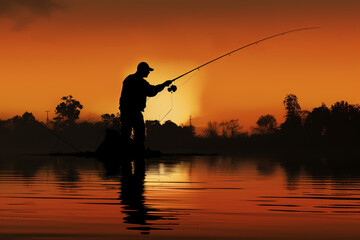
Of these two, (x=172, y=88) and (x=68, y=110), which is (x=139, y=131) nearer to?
(x=172, y=88)

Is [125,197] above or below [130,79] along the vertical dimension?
below

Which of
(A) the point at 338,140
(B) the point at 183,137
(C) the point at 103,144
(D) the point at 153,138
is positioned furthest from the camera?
(D) the point at 153,138

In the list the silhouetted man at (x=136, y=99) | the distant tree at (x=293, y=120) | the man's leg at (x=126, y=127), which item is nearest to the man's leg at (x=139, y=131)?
the silhouetted man at (x=136, y=99)

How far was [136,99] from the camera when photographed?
862 inches

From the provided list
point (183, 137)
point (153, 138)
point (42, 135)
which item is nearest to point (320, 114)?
point (183, 137)

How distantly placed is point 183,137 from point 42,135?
125 ft

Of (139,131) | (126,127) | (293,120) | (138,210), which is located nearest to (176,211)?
(138,210)

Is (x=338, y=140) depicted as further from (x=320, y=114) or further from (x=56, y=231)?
(x=56, y=231)

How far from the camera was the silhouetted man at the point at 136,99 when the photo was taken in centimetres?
2181

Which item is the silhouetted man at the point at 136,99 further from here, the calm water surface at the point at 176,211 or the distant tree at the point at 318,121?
the distant tree at the point at 318,121

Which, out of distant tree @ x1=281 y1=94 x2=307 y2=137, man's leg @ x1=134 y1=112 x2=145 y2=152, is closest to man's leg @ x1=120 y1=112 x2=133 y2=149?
man's leg @ x1=134 y1=112 x2=145 y2=152

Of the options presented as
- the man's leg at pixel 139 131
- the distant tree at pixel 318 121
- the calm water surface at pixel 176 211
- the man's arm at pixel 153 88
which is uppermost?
the distant tree at pixel 318 121

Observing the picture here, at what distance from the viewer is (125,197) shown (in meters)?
11.3

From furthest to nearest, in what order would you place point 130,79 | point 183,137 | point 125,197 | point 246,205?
point 183,137 < point 130,79 < point 125,197 < point 246,205
